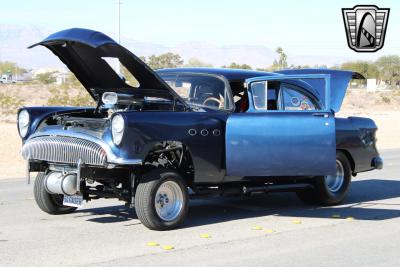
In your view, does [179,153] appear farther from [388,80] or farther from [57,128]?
[388,80]

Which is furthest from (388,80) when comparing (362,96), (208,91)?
(208,91)

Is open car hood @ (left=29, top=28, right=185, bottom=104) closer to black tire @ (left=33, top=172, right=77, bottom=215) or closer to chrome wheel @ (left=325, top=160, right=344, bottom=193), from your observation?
black tire @ (left=33, top=172, right=77, bottom=215)

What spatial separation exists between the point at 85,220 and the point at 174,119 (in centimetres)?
178

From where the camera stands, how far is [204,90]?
9.08 metres

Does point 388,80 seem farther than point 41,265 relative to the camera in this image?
Yes

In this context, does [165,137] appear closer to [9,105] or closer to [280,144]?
[280,144]

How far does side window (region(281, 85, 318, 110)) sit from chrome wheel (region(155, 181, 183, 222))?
2223 millimetres

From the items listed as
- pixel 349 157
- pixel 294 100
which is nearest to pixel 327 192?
pixel 349 157

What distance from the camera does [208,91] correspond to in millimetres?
9062

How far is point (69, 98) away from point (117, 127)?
29488 millimetres

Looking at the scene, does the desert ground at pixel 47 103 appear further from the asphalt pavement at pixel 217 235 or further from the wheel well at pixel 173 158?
the wheel well at pixel 173 158

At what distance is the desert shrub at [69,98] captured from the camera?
3503 cm

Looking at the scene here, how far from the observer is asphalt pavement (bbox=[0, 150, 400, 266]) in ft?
21.9

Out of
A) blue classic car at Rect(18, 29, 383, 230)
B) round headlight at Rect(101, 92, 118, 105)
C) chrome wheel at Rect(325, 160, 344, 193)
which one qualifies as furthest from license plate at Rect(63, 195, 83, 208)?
chrome wheel at Rect(325, 160, 344, 193)
